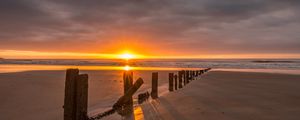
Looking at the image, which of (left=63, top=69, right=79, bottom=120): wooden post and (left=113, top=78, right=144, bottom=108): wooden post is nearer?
(left=63, top=69, right=79, bottom=120): wooden post

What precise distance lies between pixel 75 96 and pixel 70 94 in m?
0.16

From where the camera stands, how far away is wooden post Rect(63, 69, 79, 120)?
240 inches

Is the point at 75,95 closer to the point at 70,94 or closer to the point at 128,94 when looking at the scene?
the point at 70,94

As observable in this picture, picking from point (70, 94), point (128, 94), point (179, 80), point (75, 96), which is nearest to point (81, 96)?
point (75, 96)

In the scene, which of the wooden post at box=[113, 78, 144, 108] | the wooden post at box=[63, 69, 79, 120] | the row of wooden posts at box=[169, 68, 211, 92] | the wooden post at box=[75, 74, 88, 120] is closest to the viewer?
the wooden post at box=[63, 69, 79, 120]

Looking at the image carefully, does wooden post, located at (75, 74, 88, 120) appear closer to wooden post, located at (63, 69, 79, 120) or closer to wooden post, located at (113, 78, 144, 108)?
wooden post, located at (63, 69, 79, 120)

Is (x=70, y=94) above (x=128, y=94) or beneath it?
above

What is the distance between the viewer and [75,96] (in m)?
6.27

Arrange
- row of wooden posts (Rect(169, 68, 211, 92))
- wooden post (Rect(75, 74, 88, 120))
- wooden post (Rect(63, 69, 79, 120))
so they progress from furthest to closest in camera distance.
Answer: row of wooden posts (Rect(169, 68, 211, 92)) → wooden post (Rect(75, 74, 88, 120)) → wooden post (Rect(63, 69, 79, 120))

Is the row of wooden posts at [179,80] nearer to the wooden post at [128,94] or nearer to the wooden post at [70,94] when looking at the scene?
the wooden post at [128,94]

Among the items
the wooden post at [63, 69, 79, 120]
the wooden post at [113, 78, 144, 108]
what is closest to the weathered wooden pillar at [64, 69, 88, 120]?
the wooden post at [63, 69, 79, 120]

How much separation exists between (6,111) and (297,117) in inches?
369

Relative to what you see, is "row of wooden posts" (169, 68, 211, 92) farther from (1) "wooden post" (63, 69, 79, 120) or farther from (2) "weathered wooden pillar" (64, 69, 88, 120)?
(1) "wooden post" (63, 69, 79, 120)

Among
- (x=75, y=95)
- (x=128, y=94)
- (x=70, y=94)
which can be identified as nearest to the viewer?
(x=70, y=94)
